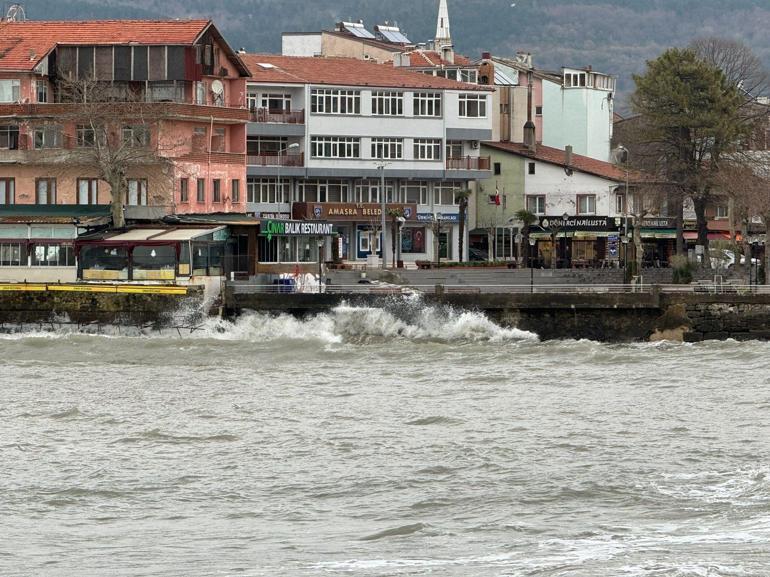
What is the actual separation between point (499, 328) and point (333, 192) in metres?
39.4

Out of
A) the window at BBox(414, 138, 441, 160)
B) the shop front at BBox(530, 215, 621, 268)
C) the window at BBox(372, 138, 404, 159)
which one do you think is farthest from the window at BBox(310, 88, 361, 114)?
the shop front at BBox(530, 215, 621, 268)

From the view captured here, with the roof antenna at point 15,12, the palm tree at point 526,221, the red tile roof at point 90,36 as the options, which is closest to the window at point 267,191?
the palm tree at point 526,221

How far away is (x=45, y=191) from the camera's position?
7550cm

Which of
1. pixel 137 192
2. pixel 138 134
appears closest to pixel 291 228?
pixel 137 192

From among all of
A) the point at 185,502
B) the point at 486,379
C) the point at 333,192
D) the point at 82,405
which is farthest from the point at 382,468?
the point at 333,192

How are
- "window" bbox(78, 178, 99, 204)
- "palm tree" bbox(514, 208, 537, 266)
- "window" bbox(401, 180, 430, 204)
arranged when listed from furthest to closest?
"palm tree" bbox(514, 208, 537, 266) → "window" bbox(401, 180, 430, 204) → "window" bbox(78, 178, 99, 204)

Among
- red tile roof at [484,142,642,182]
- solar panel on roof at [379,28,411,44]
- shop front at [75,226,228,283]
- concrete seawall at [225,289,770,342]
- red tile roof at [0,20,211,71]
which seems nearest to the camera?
concrete seawall at [225,289,770,342]

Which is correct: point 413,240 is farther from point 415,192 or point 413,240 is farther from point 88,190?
point 88,190

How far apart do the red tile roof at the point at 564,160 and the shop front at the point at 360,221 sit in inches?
370

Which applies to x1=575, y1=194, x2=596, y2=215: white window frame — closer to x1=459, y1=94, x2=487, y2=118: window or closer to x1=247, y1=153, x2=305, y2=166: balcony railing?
x1=459, y1=94, x2=487, y2=118: window

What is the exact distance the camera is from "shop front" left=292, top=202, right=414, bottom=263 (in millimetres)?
96875

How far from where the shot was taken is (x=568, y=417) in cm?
4169

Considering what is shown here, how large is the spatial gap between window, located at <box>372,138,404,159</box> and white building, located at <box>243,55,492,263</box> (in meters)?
0.05

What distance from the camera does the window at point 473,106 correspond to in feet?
332
